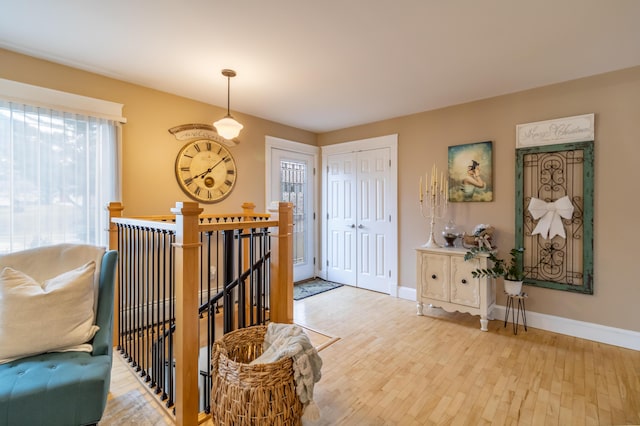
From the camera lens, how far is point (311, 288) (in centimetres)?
457

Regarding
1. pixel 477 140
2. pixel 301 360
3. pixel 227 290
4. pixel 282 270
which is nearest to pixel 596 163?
pixel 477 140

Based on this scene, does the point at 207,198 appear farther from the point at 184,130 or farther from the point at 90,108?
the point at 90,108

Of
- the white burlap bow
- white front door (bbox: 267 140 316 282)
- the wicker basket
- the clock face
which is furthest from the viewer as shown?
white front door (bbox: 267 140 316 282)

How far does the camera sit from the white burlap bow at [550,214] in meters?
2.92

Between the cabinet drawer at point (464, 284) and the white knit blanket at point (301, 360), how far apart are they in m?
2.17

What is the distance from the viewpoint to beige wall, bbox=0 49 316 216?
2.55 meters

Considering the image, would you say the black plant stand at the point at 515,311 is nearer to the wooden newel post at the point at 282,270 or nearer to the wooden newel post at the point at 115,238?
the wooden newel post at the point at 282,270

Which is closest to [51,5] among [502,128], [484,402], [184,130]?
[184,130]

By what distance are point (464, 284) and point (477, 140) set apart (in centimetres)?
168

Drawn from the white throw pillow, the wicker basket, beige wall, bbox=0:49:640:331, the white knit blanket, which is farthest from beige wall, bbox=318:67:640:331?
the white throw pillow

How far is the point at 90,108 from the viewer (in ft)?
9.02

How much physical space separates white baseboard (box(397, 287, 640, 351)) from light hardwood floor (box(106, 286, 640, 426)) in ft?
0.29

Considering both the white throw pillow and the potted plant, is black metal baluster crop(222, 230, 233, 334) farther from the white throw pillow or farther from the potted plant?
the potted plant

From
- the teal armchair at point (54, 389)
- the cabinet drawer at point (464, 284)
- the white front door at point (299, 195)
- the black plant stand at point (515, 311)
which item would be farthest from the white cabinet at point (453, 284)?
the teal armchair at point (54, 389)
